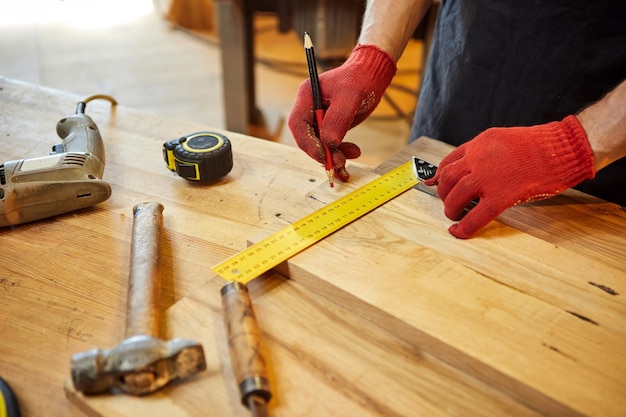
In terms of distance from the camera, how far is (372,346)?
87 cm

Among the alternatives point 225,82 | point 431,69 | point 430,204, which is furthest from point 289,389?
point 225,82

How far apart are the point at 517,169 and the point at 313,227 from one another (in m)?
0.41

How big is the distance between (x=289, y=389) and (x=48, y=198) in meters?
0.68

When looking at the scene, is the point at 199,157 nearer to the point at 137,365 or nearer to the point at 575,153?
the point at 137,365

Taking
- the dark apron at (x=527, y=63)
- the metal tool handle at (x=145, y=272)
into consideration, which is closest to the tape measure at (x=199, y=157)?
the metal tool handle at (x=145, y=272)

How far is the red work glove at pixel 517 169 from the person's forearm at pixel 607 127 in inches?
0.8

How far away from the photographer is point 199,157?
1.23 metres

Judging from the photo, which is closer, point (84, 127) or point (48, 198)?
point (48, 198)

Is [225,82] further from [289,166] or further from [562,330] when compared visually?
[562,330]

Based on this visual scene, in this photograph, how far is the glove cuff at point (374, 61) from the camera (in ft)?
4.20

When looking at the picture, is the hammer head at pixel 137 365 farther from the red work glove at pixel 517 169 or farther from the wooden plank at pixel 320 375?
the red work glove at pixel 517 169

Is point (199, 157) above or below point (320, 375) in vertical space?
above

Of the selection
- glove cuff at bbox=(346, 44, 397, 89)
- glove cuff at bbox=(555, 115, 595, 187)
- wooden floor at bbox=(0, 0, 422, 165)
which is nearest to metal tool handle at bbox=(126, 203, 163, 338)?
glove cuff at bbox=(346, 44, 397, 89)

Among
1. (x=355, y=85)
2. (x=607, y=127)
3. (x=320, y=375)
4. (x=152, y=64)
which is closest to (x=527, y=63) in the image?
(x=607, y=127)
